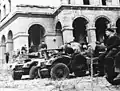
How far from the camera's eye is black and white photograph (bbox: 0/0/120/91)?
11008 millimetres

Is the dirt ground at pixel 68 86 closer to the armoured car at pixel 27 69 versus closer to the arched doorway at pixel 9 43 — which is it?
the armoured car at pixel 27 69

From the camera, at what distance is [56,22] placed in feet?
82.1

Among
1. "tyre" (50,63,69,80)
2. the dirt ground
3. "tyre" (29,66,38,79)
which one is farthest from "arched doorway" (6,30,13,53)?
the dirt ground

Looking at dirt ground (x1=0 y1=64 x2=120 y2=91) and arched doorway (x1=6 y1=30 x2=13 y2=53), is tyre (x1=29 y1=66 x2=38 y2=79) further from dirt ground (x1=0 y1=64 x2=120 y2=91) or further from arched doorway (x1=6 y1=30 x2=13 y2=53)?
arched doorway (x1=6 y1=30 x2=13 y2=53)

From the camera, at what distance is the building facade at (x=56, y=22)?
22781 mm

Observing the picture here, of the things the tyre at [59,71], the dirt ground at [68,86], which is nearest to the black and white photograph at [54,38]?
the tyre at [59,71]

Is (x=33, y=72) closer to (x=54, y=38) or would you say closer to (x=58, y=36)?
(x=54, y=38)

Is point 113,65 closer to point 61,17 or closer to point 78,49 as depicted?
point 78,49

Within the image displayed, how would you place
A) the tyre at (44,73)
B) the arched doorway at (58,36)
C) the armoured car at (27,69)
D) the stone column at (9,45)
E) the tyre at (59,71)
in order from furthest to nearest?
the stone column at (9,45) < the arched doorway at (58,36) < the armoured car at (27,69) < the tyre at (44,73) < the tyre at (59,71)

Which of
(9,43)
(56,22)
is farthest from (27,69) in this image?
(9,43)

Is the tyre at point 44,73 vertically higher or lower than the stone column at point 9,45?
lower

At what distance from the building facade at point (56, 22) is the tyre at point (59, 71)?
11.3 meters

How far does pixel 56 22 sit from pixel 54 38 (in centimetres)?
192

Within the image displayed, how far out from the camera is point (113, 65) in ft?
23.0
